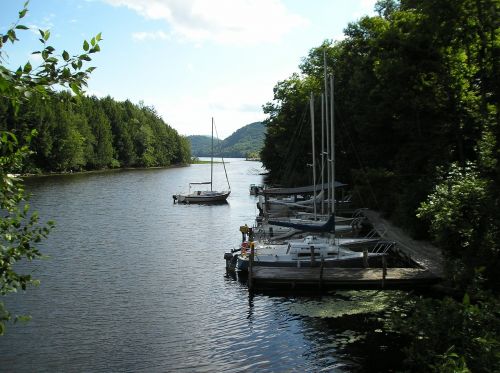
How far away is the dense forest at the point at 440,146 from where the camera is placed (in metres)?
9.76

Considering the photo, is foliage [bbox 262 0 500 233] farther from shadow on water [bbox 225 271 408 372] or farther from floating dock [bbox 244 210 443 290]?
shadow on water [bbox 225 271 408 372]

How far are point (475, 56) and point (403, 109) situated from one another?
22.9 feet

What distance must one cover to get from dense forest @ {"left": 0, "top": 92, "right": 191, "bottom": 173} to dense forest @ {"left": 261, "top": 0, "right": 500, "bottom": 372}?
48.8m

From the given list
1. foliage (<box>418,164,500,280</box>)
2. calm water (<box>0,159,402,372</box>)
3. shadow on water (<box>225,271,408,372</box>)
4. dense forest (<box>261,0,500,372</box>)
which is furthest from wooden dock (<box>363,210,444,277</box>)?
calm water (<box>0,159,402,372</box>)

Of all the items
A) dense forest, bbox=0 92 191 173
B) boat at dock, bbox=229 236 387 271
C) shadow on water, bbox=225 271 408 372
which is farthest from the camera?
dense forest, bbox=0 92 191 173

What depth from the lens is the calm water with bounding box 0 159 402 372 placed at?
1589cm

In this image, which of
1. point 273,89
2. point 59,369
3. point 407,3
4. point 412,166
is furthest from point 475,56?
point 273,89

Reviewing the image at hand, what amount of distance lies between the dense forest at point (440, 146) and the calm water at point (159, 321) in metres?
3.59

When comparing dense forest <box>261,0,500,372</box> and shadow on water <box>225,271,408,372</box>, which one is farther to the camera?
shadow on water <box>225,271,408,372</box>

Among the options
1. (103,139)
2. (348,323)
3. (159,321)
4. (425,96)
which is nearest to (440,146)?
(425,96)

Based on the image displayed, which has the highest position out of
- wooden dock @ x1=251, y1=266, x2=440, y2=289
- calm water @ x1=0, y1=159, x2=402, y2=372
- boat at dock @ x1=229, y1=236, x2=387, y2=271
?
boat at dock @ x1=229, y1=236, x2=387, y2=271

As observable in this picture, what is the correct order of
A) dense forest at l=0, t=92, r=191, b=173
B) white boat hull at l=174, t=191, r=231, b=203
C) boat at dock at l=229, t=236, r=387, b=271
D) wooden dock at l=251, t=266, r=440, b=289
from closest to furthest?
wooden dock at l=251, t=266, r=440, b=289, boat at dock at l=229, t=236, r=387, b=271, white boat hull at l=174, t=191, r=231, b=203, dense forest at l=0, t=92, r=191, b=173

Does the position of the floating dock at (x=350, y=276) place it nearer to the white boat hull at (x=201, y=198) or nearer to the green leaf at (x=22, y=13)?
the green leaf at (x=22, y=13)

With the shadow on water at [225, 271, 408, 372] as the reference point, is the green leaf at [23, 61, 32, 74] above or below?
above
